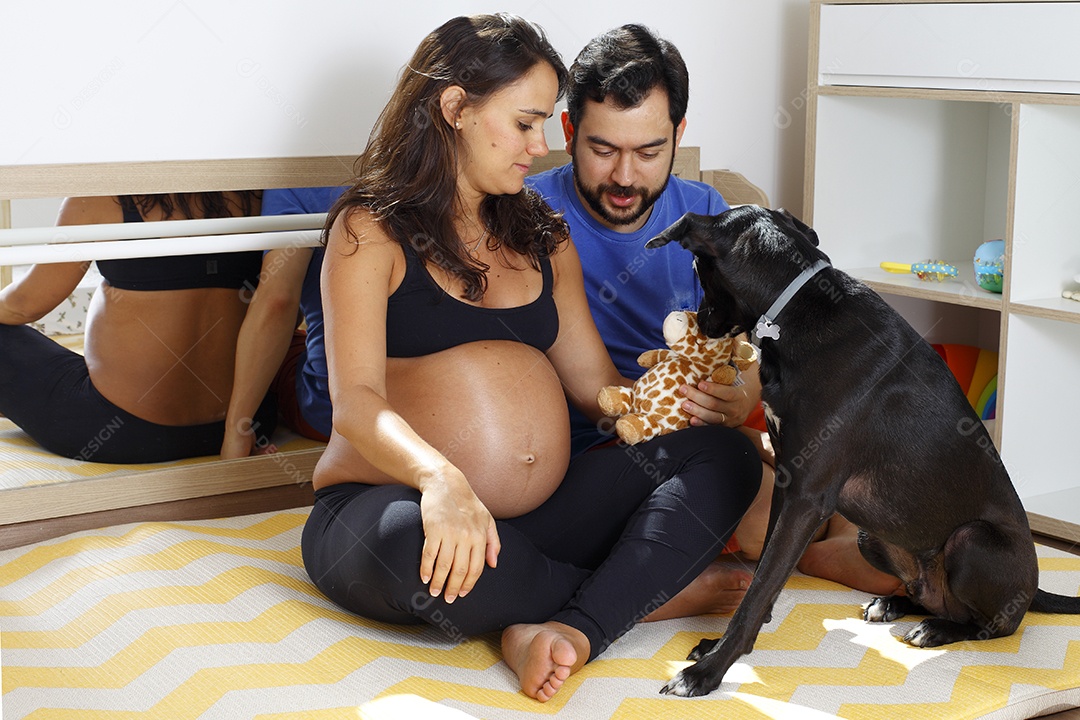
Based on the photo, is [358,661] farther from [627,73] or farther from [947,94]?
[947,94]

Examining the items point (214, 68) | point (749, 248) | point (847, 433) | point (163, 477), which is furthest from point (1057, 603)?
point (214, 68)

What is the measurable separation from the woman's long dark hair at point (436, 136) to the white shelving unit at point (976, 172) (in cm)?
92

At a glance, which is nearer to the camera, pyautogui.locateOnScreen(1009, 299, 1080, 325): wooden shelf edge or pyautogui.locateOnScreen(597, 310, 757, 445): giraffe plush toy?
pyautogui.locateOnScreen(597, 310, 757, 445): giraffe plush toy

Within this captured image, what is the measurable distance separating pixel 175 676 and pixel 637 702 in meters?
0.56

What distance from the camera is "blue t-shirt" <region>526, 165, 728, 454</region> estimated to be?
6.35 ft

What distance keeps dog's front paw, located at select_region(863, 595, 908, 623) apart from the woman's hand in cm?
61

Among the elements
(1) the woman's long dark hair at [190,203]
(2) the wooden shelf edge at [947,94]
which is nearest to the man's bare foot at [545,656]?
(1) the woman's long dark hair at [190,203]

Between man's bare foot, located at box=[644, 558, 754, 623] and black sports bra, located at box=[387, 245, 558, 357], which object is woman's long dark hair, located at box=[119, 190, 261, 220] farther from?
man's bare foot, located at box=[644, 558, 754, 623]

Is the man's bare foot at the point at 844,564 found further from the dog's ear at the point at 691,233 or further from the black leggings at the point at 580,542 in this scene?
the dog's ear at the point at 691,233

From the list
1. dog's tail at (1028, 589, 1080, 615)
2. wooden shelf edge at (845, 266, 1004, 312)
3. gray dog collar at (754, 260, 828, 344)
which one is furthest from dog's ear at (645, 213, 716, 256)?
wooden shelf edge at (845, 266, 1004, 312)

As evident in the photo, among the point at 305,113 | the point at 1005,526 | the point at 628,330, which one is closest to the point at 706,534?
the point at 1005,526

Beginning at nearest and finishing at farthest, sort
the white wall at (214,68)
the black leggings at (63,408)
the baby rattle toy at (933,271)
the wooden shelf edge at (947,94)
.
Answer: the white wall at (214,68), the black leggings at (63,408), the wooden shelf edge at (947,94), the baby rattle toy at (933,271)

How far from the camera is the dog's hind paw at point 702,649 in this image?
4.83 ft

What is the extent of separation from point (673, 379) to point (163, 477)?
3.04ft
